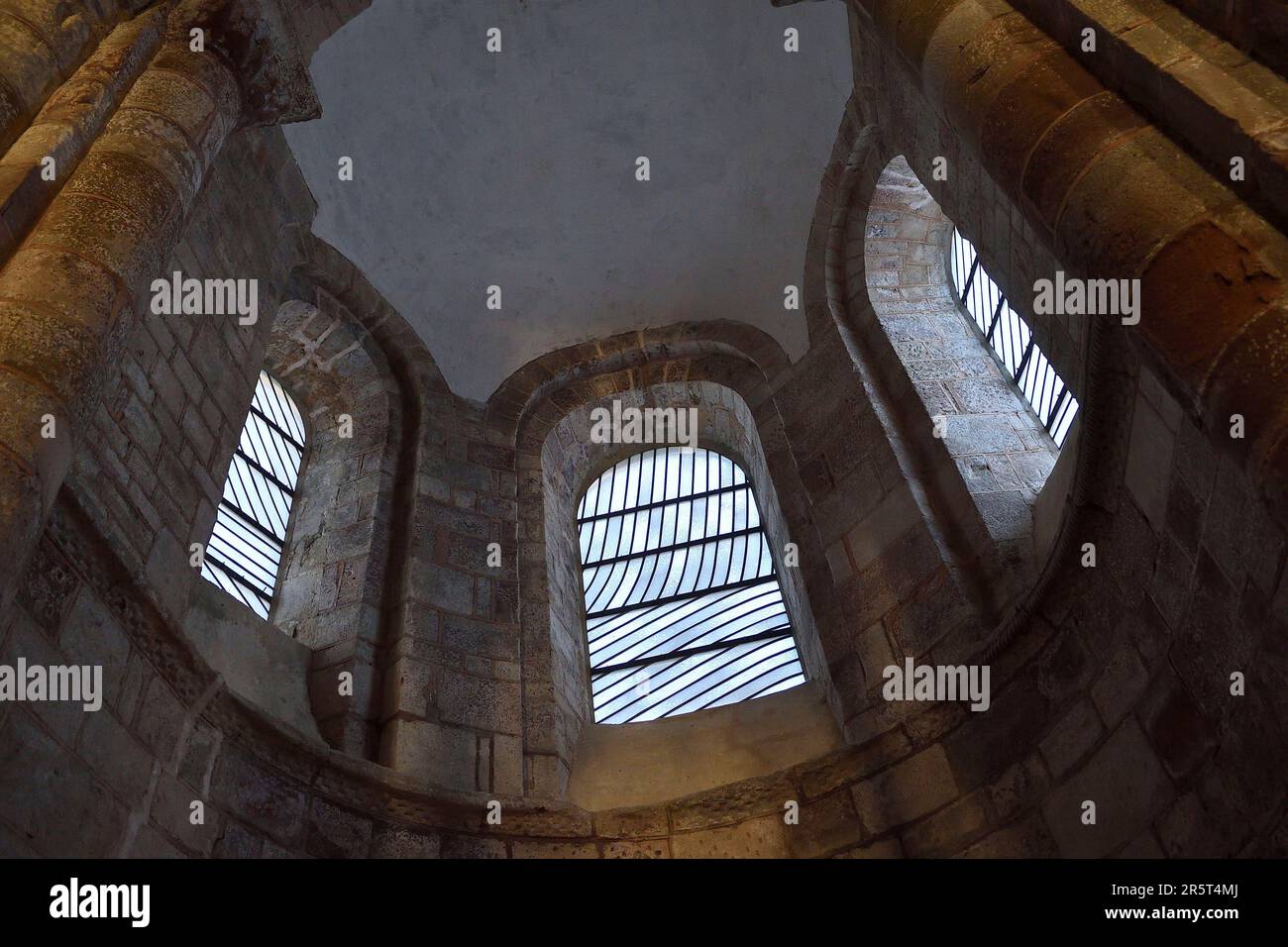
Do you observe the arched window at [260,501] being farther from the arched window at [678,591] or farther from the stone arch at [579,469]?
the arched window at [678,591]

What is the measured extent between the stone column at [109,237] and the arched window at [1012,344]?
355cm

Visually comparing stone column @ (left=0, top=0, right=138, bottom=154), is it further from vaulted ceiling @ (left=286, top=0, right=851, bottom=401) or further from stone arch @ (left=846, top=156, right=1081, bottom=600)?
stone arch @ (left=846, top=156, right=1081, bottom=600)

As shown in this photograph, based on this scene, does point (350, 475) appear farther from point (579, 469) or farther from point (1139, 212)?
point (1139, 212)

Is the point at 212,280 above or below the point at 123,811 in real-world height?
above

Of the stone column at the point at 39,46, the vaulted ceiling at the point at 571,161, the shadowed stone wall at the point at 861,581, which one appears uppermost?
the vaulted ceiling at the point at 571,161

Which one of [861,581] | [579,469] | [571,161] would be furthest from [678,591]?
[571,161]

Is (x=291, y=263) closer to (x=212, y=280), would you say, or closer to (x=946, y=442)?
(x=212, y=280)

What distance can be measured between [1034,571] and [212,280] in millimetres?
4182

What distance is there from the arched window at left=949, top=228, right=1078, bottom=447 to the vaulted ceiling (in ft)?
3.55

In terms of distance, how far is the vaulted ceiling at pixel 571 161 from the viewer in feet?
25.6

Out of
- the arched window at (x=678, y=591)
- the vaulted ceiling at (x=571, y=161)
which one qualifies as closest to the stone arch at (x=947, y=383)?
the vaulted ceiling at (x=571, y=161)


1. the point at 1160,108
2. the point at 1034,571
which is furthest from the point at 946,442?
the point at 1160,108

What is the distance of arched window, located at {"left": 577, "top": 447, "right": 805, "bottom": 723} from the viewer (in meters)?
6.59
